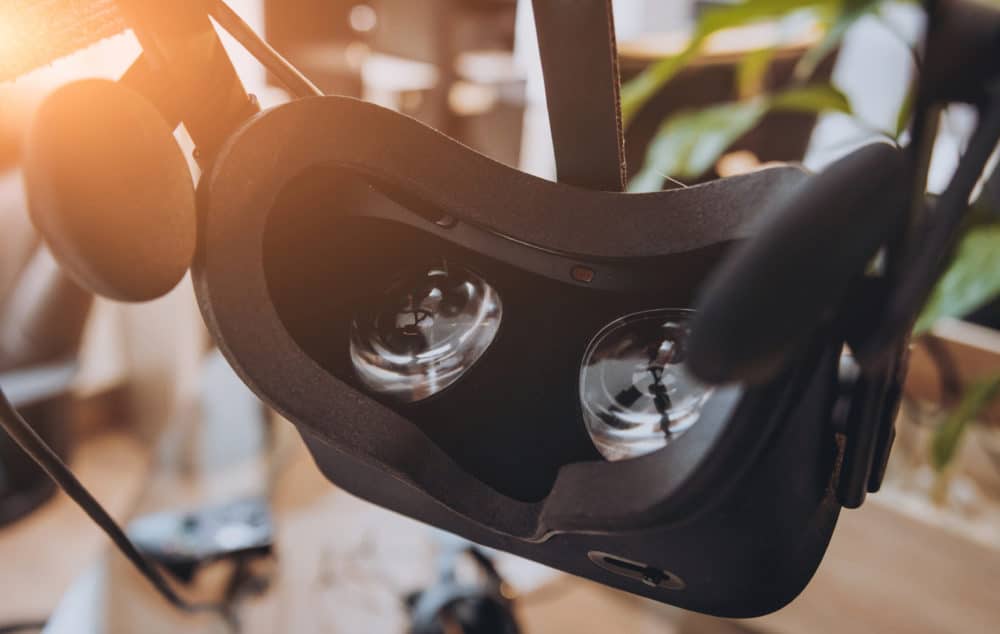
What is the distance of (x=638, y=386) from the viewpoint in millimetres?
314

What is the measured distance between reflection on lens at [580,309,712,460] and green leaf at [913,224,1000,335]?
395 mm

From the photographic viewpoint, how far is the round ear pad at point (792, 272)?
0.19m

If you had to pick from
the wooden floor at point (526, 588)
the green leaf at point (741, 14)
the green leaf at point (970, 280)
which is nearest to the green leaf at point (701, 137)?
the green leaf at point (741, 14)

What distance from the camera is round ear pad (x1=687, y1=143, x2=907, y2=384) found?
0.19 metres

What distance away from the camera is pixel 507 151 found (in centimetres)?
191

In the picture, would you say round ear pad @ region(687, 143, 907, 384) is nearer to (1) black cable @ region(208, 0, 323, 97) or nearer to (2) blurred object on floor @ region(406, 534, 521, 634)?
(1) black cable @ region(208, 0, 323, 97)

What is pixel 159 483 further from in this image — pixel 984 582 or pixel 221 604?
pixel 984 582

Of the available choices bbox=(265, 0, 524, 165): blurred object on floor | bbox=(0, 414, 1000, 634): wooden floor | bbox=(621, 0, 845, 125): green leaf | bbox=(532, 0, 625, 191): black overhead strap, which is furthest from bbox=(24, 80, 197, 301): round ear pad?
bbox=(265, 0, 524, 165): blurred object on floor

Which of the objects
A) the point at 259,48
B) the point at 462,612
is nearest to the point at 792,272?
the point at 259,48

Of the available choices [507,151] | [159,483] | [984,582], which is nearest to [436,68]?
[507,151]

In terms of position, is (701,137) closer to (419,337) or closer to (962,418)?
(962,418)

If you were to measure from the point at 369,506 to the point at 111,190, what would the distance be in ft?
2.20

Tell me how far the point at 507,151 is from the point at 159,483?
1.28m

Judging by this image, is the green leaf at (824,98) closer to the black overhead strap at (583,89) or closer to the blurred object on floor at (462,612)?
the black overhead strap at (583,89)
